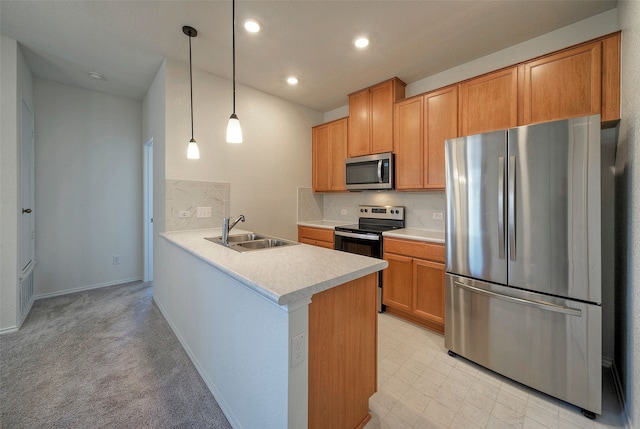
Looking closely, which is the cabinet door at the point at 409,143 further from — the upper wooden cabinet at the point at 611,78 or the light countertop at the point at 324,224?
the upper wooden cabinet at the point at 611,78

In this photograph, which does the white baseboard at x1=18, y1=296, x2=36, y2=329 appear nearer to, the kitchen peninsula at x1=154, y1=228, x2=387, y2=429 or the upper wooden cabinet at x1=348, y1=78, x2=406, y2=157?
the kitchen peninsula at x1=154, y1=228, x2=387, y2=429

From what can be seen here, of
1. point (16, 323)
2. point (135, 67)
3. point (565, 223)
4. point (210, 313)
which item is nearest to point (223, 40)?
point (135, 67)

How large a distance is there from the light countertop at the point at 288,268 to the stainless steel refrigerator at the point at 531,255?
3.24 feet

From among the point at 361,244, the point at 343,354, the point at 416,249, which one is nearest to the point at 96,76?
the point at 361,244

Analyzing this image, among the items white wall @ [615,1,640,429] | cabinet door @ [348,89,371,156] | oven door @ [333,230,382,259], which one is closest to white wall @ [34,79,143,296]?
oven door @ [333,230,382,259]

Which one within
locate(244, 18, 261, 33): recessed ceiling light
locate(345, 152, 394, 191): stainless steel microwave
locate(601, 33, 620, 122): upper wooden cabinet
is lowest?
locate(345, 152, 394, 191): stainless steel microwave

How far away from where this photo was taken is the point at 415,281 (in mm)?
2502

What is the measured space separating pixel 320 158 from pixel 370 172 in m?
1.02

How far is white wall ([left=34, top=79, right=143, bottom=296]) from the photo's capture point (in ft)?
10.5

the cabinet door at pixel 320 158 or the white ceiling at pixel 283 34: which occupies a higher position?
the white ceiling at pixel 283 34

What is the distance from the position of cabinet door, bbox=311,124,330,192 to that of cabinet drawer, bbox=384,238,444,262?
147 cm

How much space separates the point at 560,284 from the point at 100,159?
16.6 feet

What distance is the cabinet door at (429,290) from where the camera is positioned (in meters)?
2.34

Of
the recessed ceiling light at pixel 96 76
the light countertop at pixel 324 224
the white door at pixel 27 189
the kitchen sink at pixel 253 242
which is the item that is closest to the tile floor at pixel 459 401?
the kitchen sink at pixel 253 242
